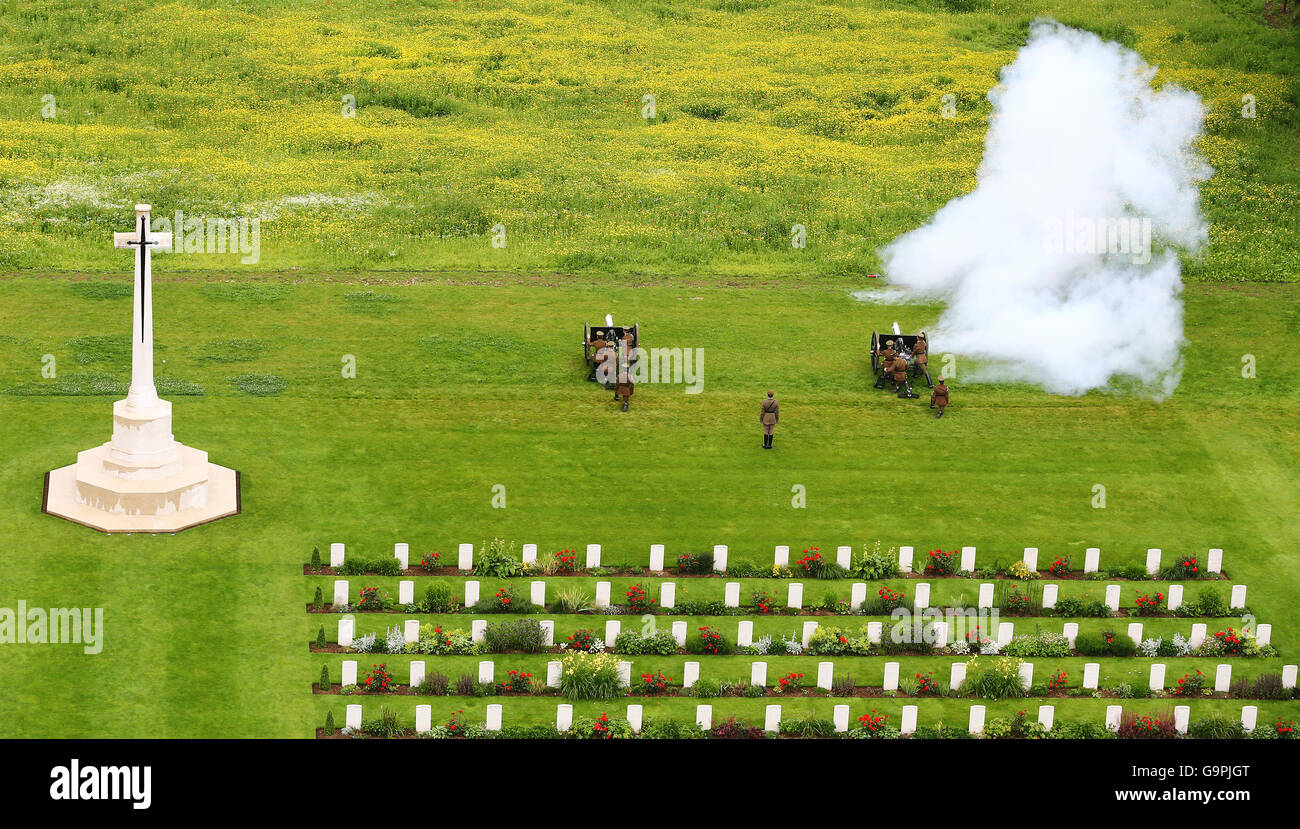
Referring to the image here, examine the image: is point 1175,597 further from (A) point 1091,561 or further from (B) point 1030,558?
(B) point 1030,558

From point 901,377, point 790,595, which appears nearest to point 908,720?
point 790,595

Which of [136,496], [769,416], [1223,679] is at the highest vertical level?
[769,416]

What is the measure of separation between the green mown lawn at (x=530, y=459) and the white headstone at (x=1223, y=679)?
77 centimetres

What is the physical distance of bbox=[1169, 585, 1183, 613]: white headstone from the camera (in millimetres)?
48062

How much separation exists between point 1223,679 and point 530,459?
2021 centimetres

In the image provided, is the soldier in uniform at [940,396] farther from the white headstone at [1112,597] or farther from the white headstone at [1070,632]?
the white headstone at [1070,632]

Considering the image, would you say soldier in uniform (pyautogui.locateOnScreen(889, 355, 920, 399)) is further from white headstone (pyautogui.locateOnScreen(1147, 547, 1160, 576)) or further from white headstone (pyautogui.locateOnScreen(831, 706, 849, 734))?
white headstone (pyautogui.locateOnScreen(831, 706, 849, 734))

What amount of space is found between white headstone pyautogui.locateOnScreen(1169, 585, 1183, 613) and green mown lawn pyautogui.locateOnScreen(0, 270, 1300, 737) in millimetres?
649

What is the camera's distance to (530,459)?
2147 inches

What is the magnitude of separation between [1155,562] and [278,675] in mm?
22748

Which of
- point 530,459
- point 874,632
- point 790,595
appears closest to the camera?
point 874,632

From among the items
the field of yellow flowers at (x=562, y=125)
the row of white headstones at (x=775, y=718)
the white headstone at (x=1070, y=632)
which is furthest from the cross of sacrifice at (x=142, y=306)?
the white headstone at (x=1070, y=632)

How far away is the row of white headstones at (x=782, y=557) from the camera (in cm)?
4794

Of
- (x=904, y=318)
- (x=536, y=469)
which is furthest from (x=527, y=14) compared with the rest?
(x=536, y=469)
